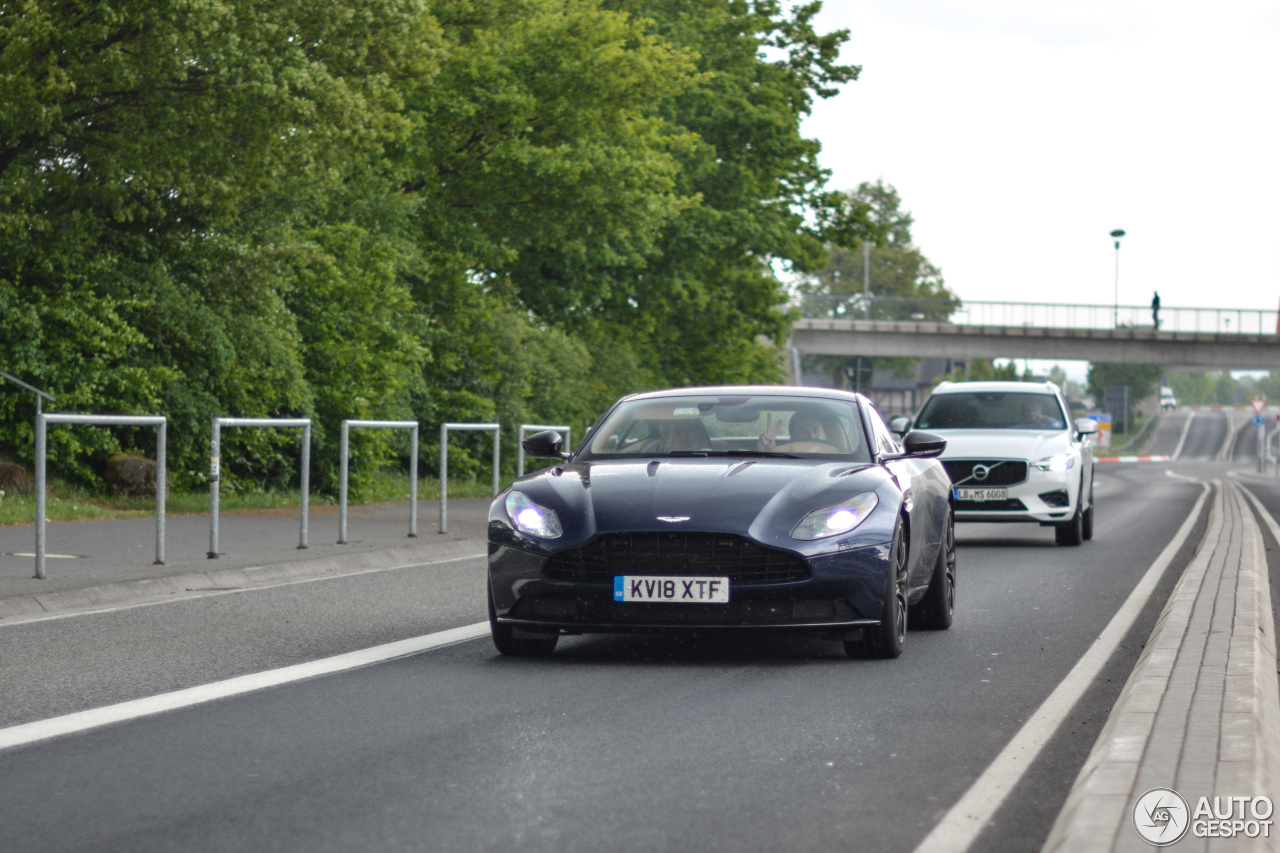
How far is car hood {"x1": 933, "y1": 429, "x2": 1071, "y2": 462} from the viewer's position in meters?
17.7

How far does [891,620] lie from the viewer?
26.3ft

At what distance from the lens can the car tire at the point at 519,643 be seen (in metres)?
8.13

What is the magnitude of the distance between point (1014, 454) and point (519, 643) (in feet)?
34.7

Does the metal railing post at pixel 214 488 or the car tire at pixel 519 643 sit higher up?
the metal railing post at pixel 214 488

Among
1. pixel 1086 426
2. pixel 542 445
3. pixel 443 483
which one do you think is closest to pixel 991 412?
pixel 1086 426

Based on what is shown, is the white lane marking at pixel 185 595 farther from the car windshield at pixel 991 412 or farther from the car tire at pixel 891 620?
the car windshield at pixel 991 412

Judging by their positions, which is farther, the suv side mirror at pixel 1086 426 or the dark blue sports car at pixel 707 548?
the suv side mirror at pixel 1086 426

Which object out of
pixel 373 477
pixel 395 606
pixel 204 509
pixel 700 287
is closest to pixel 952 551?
pixel 395 606

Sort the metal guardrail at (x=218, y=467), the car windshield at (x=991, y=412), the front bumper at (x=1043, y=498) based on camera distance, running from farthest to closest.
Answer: the car windshield at (x=991, y=412)
the front bumper at (x=1043, y=498)
the metal guardrail at (x=218, y=467)

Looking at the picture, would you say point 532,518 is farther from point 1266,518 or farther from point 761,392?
point 1266,518

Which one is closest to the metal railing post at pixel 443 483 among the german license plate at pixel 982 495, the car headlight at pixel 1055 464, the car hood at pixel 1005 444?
the car hood at pixel 1005 444

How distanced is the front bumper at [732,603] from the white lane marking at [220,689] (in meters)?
0.88

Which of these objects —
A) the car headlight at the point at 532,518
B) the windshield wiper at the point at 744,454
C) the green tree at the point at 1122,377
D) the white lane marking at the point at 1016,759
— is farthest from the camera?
the green tree at the point at 1122,377

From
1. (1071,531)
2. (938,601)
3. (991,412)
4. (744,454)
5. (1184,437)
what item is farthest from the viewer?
(1184,437)
